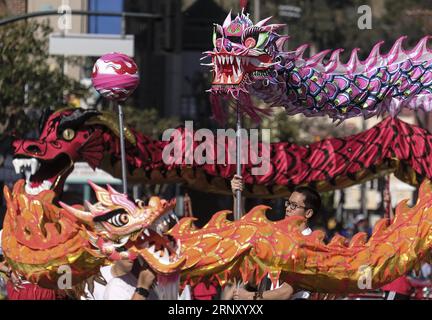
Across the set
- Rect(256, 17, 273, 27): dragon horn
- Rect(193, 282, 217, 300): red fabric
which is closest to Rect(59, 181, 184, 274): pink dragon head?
Rect(256, 17, 273, 27): dragon horn

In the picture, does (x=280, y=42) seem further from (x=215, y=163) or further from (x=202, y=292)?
(x=202, y=292)

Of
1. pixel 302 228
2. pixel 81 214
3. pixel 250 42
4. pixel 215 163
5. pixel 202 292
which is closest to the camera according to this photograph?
pixel 81 214

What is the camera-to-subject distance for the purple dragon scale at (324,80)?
8.34m

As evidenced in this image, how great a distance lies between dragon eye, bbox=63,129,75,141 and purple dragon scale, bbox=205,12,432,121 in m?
1.83

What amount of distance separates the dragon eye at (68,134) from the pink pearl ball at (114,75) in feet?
4.73

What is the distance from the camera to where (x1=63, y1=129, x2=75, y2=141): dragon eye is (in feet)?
35.0

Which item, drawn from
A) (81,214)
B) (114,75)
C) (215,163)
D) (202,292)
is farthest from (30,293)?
(215,163)

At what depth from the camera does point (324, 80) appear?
9047 mm

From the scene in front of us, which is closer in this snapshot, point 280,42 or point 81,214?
point 81,214

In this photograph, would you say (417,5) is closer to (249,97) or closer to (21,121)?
(21,121)

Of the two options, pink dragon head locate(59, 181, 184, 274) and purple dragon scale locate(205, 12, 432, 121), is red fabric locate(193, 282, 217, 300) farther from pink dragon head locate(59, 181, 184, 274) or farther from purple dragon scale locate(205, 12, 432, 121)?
pink dragon head locate(59, 181, 184, 274)

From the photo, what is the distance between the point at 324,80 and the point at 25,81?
15428 mm
